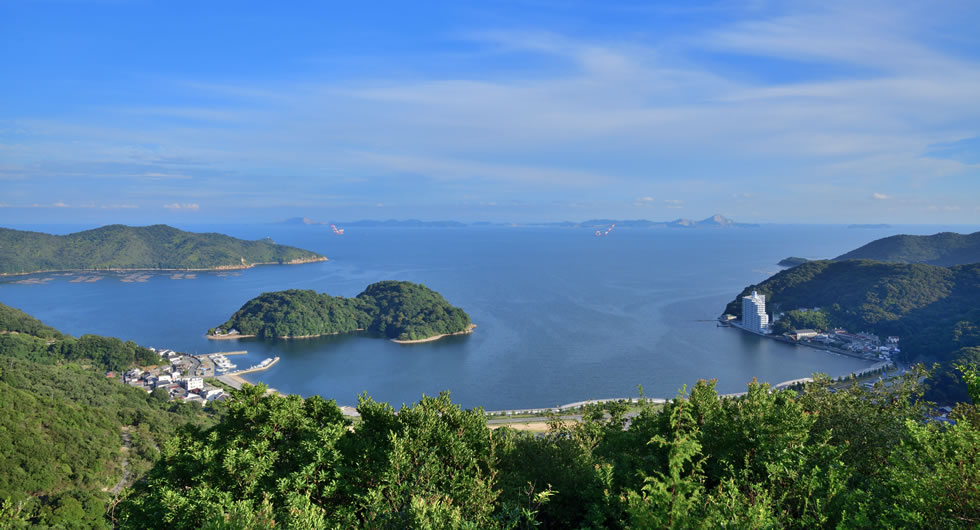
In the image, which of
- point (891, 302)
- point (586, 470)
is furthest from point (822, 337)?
point (586, 470)

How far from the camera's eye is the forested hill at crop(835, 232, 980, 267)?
64.7 meters

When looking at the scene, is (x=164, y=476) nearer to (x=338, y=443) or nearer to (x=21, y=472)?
(x=338, y=443)

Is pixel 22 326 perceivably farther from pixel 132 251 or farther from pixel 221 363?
pixel 132 251

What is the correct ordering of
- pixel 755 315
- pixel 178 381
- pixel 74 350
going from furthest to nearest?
pixel 755 315
pixel 74 350
pixel 178 381

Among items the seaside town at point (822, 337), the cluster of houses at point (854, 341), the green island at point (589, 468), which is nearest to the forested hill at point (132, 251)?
the seaside town at point (822, 337)

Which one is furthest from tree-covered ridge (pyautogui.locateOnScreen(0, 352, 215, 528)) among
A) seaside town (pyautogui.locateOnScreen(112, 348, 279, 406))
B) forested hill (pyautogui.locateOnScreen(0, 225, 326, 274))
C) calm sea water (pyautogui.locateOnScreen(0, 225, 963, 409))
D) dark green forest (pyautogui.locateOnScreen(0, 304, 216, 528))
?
forested hill (pyautogui.locateOnScreen(0, 225, 326, 274))

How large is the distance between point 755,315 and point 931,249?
4568 centimetres

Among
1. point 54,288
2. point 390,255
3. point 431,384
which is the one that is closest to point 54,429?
point 431,384

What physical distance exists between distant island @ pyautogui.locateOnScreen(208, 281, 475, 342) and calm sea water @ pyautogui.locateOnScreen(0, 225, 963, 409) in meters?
1.62

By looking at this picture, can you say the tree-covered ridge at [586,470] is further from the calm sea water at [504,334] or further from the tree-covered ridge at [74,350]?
the tree-covered ridge at [74,350]

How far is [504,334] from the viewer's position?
39.6m

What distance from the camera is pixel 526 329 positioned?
40.7 metres

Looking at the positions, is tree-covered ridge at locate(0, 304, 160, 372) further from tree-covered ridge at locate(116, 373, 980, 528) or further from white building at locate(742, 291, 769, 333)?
white building at locate(742, 291, 769, 333)

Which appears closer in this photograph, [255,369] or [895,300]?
[255,369]
